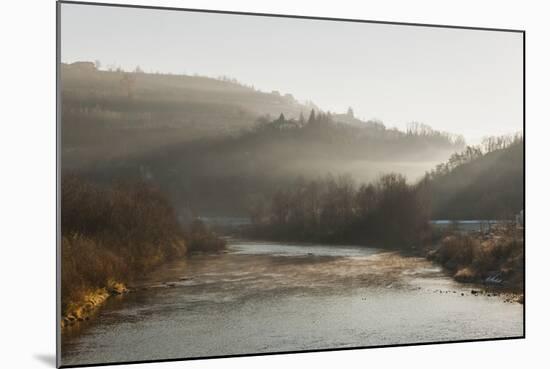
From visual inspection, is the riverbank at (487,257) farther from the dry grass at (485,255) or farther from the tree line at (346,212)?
the tree line at (346,212)

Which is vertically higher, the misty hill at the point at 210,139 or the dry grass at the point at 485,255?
the misty hill at the point at 210,139

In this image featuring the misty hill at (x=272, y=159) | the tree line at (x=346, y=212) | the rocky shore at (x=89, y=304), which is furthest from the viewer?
the tree line at (x=346, y=212)

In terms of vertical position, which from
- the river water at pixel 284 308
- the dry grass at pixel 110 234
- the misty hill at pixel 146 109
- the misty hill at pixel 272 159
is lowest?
the river water at pixel 284 308

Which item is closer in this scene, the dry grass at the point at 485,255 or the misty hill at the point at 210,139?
the misty hill at the point at 210,139

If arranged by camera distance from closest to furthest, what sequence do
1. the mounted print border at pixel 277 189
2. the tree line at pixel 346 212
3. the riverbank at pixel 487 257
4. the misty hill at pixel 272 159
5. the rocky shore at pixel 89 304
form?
1. the rocky shore at pixel 89 304
2. the mounted print border at pixel 277 189
3. the misty hill at pixel 272 159
4. the tree line at pixel 346 212
5. the riverbank at pixel 487 257

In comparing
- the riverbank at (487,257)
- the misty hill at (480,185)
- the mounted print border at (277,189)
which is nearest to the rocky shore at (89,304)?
the mounted print border at (277,189)

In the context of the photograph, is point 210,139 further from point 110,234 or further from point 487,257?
point 487,257
